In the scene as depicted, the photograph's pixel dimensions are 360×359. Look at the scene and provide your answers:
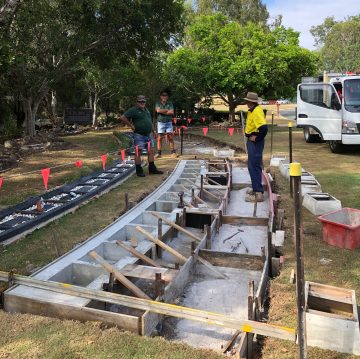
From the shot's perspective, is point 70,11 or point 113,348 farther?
point 70,11

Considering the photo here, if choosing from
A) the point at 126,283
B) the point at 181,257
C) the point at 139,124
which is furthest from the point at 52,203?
the point at 126,283

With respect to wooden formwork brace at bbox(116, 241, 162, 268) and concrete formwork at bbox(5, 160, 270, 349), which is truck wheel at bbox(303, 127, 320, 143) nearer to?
concrete formwork at bbox(5, 160, 270, 349)

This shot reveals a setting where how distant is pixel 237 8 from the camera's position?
133 feet

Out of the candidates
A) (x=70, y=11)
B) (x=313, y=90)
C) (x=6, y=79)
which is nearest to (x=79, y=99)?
(x=6, y=79)

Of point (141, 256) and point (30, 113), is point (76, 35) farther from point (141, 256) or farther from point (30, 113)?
point (141, 256)

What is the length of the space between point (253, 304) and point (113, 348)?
3.58 ft

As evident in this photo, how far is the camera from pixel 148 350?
285 cm

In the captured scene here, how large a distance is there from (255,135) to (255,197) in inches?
41.0

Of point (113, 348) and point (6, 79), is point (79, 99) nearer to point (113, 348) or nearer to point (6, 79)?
point (6, 79)

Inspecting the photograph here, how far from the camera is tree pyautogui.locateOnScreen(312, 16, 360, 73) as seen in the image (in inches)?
2188

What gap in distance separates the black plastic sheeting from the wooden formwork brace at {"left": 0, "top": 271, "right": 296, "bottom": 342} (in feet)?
6.04

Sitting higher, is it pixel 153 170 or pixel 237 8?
pixel 237 8

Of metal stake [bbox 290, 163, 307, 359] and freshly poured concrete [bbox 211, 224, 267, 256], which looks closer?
→ metal stake [bbox 290, 163, 307, 359]

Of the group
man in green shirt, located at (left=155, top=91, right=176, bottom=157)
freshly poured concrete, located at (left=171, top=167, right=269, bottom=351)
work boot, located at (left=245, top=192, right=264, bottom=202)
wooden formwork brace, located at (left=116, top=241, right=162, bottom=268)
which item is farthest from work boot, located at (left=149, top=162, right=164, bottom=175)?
wooden formwork brace, located at (left=116, top=241, right=162, bottom=268)
